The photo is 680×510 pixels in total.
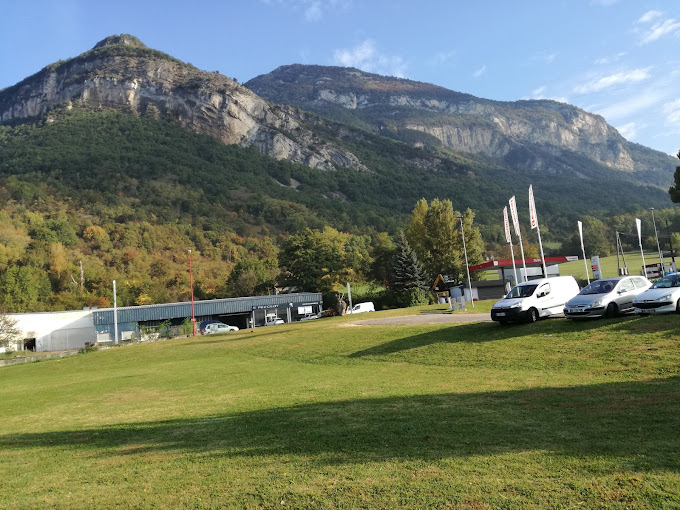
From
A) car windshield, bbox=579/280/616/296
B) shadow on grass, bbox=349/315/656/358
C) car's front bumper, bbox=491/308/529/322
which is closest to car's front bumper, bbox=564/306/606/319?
shadow on grass, bbox=349/315/656/358

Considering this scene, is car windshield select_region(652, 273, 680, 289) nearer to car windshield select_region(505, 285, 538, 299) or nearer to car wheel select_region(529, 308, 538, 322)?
car wheel select_region(529, 308, 538, 322)

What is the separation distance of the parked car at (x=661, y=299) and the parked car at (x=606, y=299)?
796 millimetres

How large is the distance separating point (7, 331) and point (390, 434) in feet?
184

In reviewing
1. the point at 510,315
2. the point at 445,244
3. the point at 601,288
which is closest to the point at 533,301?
the point at 510,315

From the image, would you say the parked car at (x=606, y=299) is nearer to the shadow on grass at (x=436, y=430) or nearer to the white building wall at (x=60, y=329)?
the shadow on grass at (x=436, y=430)

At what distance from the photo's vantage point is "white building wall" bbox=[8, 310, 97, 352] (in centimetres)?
5488

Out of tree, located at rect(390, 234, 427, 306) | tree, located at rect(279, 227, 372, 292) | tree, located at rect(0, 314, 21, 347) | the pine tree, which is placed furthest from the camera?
tree, located at rect(279, 227, 372, 292)

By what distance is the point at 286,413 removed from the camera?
9.80 m

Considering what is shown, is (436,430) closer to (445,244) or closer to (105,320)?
(105,320)

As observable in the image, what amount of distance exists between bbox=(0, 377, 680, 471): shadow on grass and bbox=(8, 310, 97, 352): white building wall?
5289 cm

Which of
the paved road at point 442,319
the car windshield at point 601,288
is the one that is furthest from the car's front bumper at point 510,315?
the paved road at point 442,319

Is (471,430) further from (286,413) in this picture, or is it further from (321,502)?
(286,413)

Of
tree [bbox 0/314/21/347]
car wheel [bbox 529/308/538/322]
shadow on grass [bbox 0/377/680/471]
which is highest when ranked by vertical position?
tree [bbox 0/314/21/347]

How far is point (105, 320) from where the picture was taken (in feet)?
186
